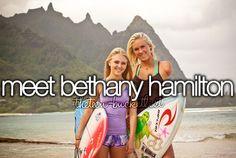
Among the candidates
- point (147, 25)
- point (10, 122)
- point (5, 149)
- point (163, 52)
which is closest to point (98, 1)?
point (147, 25)

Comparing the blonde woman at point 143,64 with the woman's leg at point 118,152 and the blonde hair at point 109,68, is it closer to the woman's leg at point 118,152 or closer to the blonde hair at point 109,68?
the blonde hair at point 109,68

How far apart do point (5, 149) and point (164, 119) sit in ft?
3.62

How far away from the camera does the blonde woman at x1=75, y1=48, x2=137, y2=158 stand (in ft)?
8.25

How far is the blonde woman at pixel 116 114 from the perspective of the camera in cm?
251

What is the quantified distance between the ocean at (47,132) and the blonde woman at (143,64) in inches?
11.2

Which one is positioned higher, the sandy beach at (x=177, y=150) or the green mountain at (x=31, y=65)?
the green mountain at (x=31, y=65)

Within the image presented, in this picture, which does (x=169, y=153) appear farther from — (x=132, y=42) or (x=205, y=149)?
(x=132, y=42)

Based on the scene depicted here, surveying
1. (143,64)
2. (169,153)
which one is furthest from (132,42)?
(169,153)

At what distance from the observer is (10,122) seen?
2.62 metres

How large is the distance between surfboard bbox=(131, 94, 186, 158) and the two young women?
0.05 meters

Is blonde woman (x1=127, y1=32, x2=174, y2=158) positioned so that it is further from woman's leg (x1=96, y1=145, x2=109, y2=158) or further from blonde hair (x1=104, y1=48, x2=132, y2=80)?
woman's leg (x1=96, y1=145, x2=109, y2=158)

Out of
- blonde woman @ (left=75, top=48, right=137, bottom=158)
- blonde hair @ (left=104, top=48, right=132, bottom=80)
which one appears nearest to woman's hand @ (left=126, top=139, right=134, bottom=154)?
blonde woman @ (left=75, top=48, right=137, bottom=158)

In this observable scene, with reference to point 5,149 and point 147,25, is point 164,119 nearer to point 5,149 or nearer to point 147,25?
point 147,25

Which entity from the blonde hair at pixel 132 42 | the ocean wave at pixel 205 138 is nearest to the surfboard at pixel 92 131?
the blonde hair at pixel 132 42
